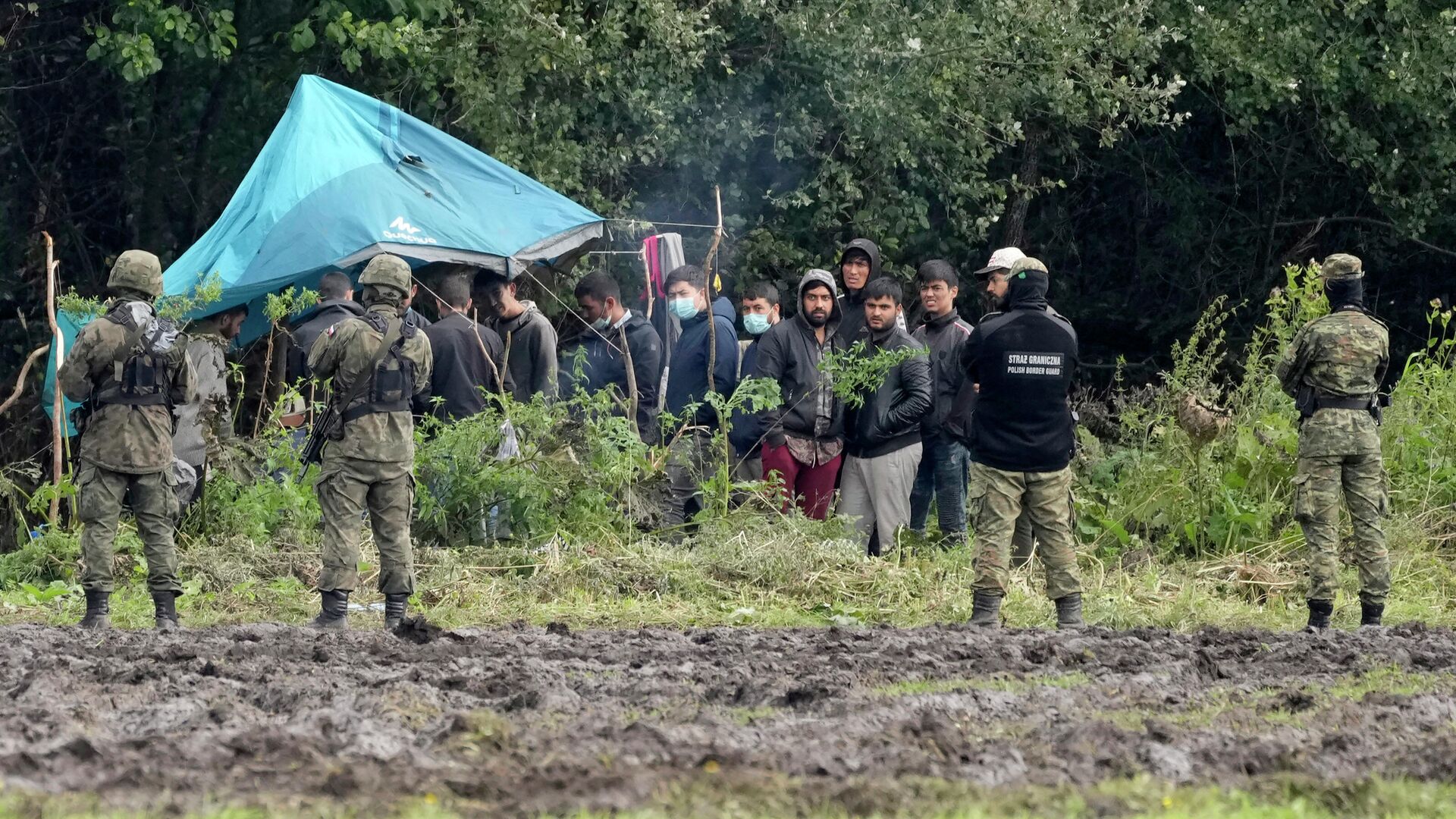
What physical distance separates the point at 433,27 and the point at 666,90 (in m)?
2.05

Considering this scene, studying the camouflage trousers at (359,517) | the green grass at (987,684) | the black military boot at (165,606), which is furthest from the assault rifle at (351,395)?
the green grass at (987,684)

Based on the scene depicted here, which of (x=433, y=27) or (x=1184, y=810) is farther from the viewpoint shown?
(x=433, y=27)

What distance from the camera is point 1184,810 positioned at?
4691mm

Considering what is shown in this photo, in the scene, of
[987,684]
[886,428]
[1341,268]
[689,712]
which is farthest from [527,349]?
[689,712]

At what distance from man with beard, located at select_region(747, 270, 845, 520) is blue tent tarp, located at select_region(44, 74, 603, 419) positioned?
237 centimetres

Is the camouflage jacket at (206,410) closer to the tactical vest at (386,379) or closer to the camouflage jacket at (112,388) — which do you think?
the camouflage jacket at (112,388)

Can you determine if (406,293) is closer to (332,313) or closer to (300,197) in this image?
(332,313)

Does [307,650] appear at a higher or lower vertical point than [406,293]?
lower

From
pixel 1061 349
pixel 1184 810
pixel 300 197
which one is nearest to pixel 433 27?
pixel 300 197

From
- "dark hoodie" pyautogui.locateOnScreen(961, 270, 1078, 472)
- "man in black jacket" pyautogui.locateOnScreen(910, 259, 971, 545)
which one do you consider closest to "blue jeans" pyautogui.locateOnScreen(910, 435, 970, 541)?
"man in black jacket" pyautogui.locateOnScreen(910, 259, 971, 545)

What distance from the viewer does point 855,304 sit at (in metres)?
11.9

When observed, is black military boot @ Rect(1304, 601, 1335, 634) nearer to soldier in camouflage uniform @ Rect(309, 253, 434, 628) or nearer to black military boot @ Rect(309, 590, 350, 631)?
soldier in camouflage uniform @ Rect(309, 253, 434, 628)

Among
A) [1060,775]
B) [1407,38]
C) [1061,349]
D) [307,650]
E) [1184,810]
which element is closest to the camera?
[1184,810]

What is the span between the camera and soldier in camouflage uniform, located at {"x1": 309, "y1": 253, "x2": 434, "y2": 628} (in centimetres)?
902
